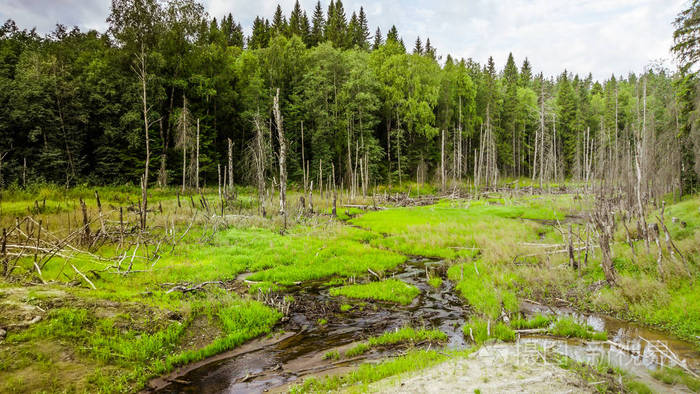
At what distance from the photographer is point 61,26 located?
201 ft

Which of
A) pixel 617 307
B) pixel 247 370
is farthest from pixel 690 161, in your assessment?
pixel 247 370

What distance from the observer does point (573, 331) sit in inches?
329

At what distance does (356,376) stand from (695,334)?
311 inches

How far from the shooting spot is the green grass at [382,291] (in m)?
12.0

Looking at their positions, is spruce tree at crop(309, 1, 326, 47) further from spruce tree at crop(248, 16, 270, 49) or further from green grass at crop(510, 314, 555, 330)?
green grass at crop(510, 314, 555, 330)

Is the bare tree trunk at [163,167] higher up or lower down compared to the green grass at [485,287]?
higher up

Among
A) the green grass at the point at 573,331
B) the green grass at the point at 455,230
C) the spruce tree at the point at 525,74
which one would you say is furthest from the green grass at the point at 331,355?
the spruce tree at the point at 525,74

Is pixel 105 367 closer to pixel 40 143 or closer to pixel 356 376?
pixel 356 376

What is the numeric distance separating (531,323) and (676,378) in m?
3.14

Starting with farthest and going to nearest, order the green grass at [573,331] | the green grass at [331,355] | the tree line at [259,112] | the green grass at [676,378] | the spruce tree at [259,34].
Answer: the spruce tree at [259,34], the tree line at [259,112], the green grass at [573,331], the green grass at [331,355], the green grass at [676,378]

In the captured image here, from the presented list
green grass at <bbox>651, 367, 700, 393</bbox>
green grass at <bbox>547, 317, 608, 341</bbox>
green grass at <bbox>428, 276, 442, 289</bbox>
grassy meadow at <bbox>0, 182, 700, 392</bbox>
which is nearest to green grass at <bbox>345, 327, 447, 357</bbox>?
grassy meadow at <bbox>0, 182, 700, 392</bbox>

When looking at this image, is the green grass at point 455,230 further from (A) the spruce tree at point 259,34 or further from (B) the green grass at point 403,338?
(A) the spruce tree at point 259,34

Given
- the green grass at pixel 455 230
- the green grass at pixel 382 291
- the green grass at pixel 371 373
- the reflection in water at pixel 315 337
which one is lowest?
Answer: the reflection in water at pixel 315 337

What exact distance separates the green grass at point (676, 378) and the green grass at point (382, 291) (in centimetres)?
652
